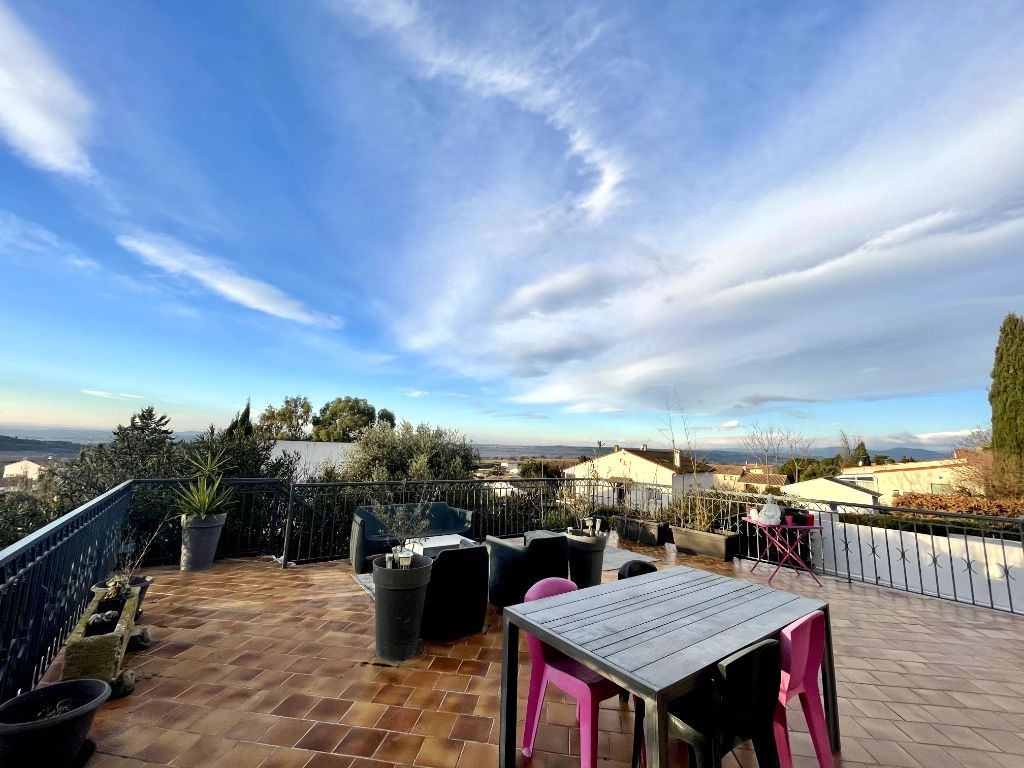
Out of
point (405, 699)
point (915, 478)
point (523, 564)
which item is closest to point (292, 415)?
point (523, 564)

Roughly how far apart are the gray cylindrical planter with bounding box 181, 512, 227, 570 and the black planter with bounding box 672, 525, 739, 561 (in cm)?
628

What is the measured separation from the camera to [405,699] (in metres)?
2.22

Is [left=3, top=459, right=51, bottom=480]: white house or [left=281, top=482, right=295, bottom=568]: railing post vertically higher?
[left=3, top=459, right=51, bottom=480]: white house

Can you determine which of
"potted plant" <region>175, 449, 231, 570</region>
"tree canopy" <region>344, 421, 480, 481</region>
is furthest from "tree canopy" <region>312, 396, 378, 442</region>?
"potted plant" <region>175, 449, 231, 570</region>

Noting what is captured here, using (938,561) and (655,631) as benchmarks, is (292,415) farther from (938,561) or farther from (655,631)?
(938,561)

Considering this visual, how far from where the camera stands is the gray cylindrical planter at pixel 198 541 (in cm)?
471

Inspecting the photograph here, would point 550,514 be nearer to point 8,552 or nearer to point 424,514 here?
point 424,514

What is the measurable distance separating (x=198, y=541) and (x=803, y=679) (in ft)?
19.2

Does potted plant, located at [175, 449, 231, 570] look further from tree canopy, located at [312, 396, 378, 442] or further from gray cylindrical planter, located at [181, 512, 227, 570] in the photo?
tree canopy, located at [312, 396, 378, 442]

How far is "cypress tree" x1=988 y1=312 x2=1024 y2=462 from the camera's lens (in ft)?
38.8

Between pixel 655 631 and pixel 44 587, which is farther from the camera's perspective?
pixel 44 587

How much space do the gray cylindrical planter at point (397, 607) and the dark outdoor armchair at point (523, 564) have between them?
0.99 meters

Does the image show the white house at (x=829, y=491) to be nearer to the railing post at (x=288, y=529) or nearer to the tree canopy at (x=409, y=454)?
the tree canopy at (x=409, y=454)

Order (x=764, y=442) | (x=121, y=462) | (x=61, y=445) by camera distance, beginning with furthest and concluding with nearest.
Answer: (x=764, y=442) < (x=61, y=445) < (x=121, y=462)
